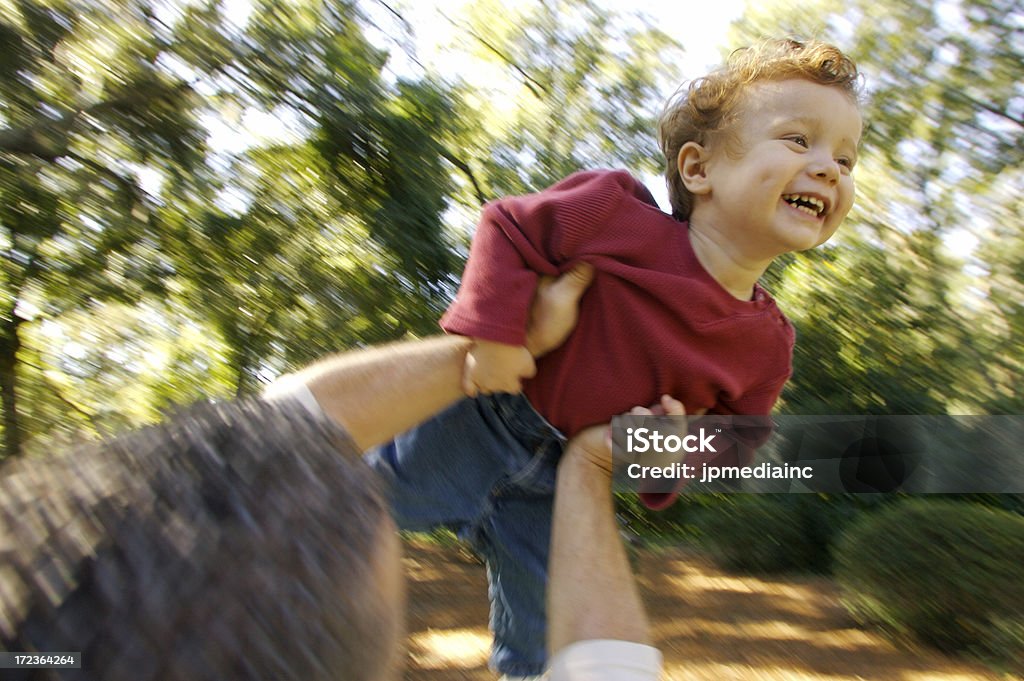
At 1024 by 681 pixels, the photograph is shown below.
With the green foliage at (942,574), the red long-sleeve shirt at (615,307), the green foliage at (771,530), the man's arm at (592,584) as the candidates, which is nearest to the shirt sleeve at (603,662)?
the man's arm at (592,584)

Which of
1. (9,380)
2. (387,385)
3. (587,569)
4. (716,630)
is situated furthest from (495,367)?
(716,630)

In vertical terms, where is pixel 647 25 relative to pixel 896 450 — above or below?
above

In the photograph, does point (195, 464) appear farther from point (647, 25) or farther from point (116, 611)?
point (647, 25)

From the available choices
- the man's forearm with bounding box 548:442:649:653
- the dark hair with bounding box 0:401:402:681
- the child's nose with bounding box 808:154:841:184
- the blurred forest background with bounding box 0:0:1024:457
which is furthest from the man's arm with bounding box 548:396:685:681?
the blurred forest background with bounding box 0:0:1024:457

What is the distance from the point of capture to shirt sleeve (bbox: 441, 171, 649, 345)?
163cm

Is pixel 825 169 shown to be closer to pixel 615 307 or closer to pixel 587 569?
pixel 615 307

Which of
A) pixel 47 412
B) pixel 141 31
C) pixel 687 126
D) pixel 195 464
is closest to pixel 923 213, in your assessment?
pixel 687 126

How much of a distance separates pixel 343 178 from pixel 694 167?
6.21 ft

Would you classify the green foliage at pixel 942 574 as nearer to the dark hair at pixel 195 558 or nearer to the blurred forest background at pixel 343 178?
the blurred forest background at pixel 343 178

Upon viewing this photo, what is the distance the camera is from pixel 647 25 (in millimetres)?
4418

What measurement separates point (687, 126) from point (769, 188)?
322mm

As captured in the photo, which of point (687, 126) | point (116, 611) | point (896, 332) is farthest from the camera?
point (896, 332)

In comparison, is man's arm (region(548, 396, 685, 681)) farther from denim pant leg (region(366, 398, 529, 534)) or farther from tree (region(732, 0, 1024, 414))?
tree (region(732, 0, 1024, 414))

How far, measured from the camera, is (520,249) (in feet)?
5.54
